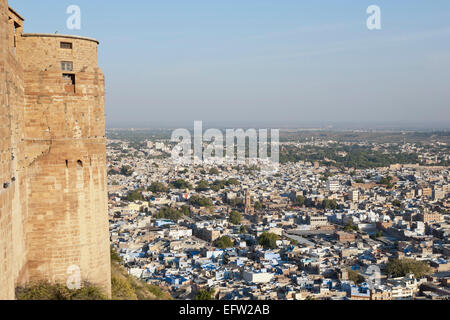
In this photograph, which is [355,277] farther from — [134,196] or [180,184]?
[180,184]

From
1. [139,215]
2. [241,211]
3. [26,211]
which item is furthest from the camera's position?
[241,211]

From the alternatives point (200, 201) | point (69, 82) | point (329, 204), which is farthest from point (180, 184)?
point (69, 82)

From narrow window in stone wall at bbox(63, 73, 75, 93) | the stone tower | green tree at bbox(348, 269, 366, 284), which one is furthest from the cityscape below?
narrow window in stone wall at bbox(63, 73, 75, 93)

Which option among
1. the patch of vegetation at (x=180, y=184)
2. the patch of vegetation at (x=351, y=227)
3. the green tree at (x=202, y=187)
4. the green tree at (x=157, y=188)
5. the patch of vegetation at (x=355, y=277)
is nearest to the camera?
the patch of vegetation at (x=355, y=277)

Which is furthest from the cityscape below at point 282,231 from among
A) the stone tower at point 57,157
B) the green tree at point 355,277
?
the stone tower at point 57,157

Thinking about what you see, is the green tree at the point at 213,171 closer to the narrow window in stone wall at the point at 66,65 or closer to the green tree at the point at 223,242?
the green tree at the point at 223,242

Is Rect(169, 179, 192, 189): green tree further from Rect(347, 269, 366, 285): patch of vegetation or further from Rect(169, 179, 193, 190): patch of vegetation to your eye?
Rect(347, 269, 366, 285): patch of vegetation
